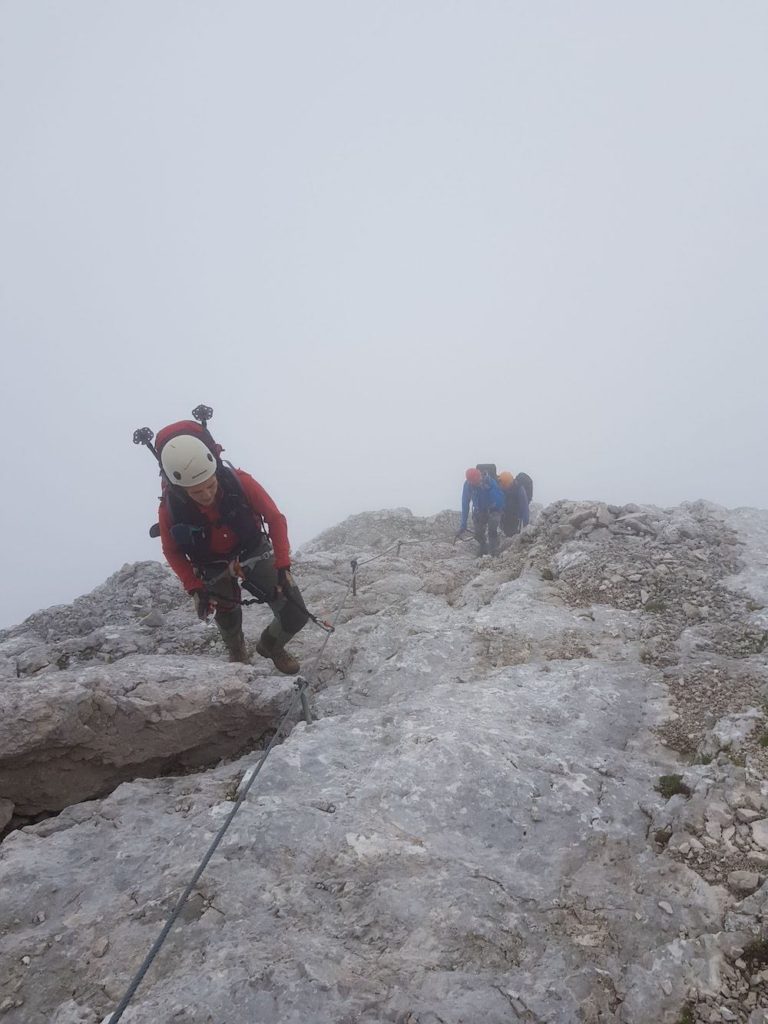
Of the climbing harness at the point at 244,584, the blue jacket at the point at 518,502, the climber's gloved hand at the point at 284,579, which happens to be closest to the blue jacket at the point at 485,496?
the blue jacket at the point at 518,502

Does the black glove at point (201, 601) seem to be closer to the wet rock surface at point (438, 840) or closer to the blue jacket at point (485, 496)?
the wet rock surface at point (438, 840)

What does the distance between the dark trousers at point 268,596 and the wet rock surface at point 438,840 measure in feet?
2.77

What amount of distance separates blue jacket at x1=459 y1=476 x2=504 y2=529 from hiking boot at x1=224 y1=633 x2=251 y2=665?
8.87 meters

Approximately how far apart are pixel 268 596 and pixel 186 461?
2.48 m

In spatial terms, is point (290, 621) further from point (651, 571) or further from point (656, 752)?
point (651, 571)

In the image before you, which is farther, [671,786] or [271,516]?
[271,516]

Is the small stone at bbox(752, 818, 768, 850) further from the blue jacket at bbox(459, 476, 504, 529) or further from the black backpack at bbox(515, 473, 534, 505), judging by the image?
the black backpack at bbox(515, 473, 534, 505)

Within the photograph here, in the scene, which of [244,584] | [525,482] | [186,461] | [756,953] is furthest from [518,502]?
[756,953]

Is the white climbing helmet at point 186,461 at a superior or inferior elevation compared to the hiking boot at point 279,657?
superior

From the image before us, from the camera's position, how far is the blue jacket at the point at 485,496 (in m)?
15.8

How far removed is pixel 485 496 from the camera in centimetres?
1582

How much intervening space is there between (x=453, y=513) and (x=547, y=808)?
1648 cm

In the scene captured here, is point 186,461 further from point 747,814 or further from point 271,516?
point 747,814

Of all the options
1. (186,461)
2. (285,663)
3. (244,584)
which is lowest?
(285,663)
